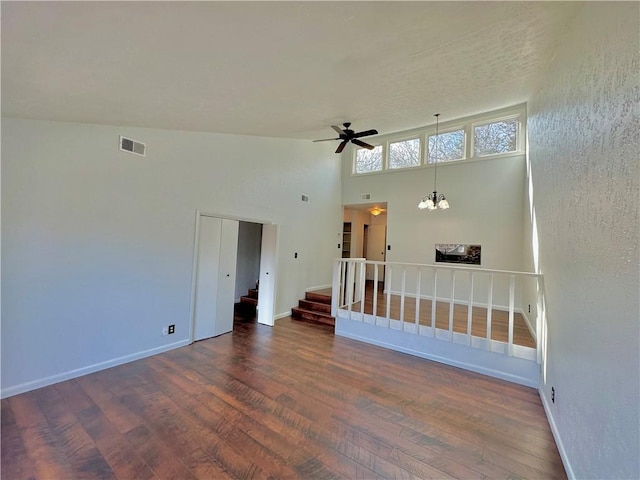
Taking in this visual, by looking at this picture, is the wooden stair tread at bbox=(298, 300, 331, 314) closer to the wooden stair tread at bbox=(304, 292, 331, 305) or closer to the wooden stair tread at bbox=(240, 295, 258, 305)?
the wooden stair tread at bbox=(304, 292, 331, 305)

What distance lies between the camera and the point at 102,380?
2902mm

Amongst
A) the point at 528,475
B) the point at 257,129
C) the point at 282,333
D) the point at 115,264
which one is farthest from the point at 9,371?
the point at 528,475

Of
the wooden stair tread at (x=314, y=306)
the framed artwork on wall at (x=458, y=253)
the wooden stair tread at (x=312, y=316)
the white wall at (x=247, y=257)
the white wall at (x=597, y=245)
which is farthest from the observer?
the white wall at (x=247, y=257)

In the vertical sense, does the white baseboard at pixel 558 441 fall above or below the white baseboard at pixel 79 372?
above

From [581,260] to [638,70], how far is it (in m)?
1.08

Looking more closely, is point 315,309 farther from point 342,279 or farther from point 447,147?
point 447,147

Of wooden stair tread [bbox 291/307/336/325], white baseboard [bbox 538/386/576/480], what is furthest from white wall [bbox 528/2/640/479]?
wooden stair tread [bbox 291/307/336/325]

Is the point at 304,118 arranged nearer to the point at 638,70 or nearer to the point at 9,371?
the point at 638,70

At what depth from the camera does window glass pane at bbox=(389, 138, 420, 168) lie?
705 cm

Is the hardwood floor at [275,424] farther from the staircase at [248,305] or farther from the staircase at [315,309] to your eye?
the staircase at [248,305]

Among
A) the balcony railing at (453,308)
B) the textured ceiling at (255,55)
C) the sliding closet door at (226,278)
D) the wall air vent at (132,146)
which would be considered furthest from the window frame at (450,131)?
the wall air vent at (132,146)

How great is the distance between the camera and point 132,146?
3295 millimetres

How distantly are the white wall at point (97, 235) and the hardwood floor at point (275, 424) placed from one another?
403mm

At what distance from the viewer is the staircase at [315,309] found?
213 inches
